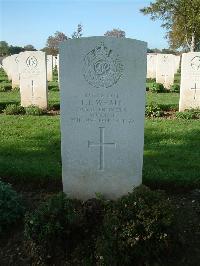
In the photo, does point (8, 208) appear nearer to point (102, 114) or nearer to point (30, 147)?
point (102, 114)

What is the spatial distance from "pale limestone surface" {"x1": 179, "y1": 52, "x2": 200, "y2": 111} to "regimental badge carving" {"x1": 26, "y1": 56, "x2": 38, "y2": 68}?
418 cm

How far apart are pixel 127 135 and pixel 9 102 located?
9.18 metres

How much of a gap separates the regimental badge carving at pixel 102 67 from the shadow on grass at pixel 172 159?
176 centimetres

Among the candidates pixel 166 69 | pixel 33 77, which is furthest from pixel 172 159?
pixel 166 69

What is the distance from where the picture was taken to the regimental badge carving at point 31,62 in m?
11.4

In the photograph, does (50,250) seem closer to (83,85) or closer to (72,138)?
(72,138)

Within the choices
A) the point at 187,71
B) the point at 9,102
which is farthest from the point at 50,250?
the point at 9,102

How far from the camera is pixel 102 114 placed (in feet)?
14.5

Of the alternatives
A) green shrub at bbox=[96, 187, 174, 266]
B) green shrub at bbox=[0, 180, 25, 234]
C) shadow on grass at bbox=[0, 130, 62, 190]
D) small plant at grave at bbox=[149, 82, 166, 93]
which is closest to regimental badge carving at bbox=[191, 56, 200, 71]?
shadow on grass at bbox=[0, 130, 62, 190]

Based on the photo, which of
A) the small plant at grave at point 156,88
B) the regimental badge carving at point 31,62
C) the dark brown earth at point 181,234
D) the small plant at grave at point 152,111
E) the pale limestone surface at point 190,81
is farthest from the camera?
the small plant at grave at point 156,88

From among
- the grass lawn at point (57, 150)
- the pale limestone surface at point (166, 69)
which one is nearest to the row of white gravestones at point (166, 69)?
the pale limestone surface at point (166, 69)

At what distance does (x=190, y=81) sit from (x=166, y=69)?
24.6 ft

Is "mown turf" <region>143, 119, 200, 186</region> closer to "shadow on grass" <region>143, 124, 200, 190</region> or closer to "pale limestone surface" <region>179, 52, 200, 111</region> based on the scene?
"shadow on grass" <region>143, 124, 200, 190</region>

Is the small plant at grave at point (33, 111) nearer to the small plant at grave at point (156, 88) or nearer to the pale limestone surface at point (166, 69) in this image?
the small plant at grave at point (156, 88)
